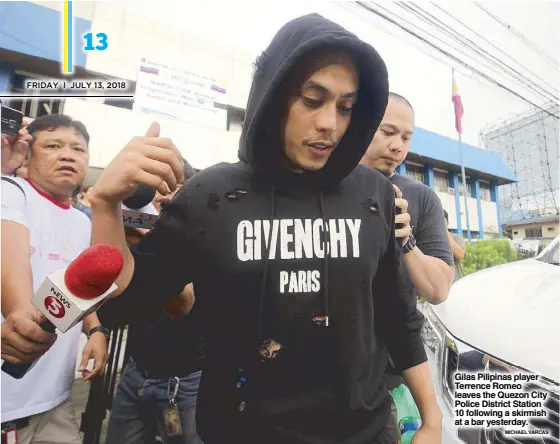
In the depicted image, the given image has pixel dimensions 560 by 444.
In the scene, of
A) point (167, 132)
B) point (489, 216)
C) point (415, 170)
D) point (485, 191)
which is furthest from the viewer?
point (485, 191)

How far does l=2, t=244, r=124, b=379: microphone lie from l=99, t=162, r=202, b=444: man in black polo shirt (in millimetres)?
472

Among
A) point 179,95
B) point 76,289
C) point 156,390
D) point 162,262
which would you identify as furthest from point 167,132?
point 76,289

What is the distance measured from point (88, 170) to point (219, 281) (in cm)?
101

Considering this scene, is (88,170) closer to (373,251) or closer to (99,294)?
(99,294)

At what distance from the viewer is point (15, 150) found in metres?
1.07

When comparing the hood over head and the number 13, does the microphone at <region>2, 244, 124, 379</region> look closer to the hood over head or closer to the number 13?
the hood over head

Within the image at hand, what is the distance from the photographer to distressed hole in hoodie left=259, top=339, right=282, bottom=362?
558 mm

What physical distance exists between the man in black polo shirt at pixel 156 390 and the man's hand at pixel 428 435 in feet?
1.88

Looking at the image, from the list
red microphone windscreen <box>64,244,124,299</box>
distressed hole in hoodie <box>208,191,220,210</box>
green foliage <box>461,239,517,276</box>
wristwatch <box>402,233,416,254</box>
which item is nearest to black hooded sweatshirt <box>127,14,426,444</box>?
distressed hole in hoodie <box>208,191,220,210</box>

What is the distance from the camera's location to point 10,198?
96 cm

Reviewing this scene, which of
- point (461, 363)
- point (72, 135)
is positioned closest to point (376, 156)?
point (461, 363)

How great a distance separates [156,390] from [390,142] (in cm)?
118

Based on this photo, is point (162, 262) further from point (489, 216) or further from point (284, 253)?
point (489, 216)

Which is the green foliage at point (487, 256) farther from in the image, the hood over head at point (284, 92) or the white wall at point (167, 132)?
the white wall at point (167, 132)
